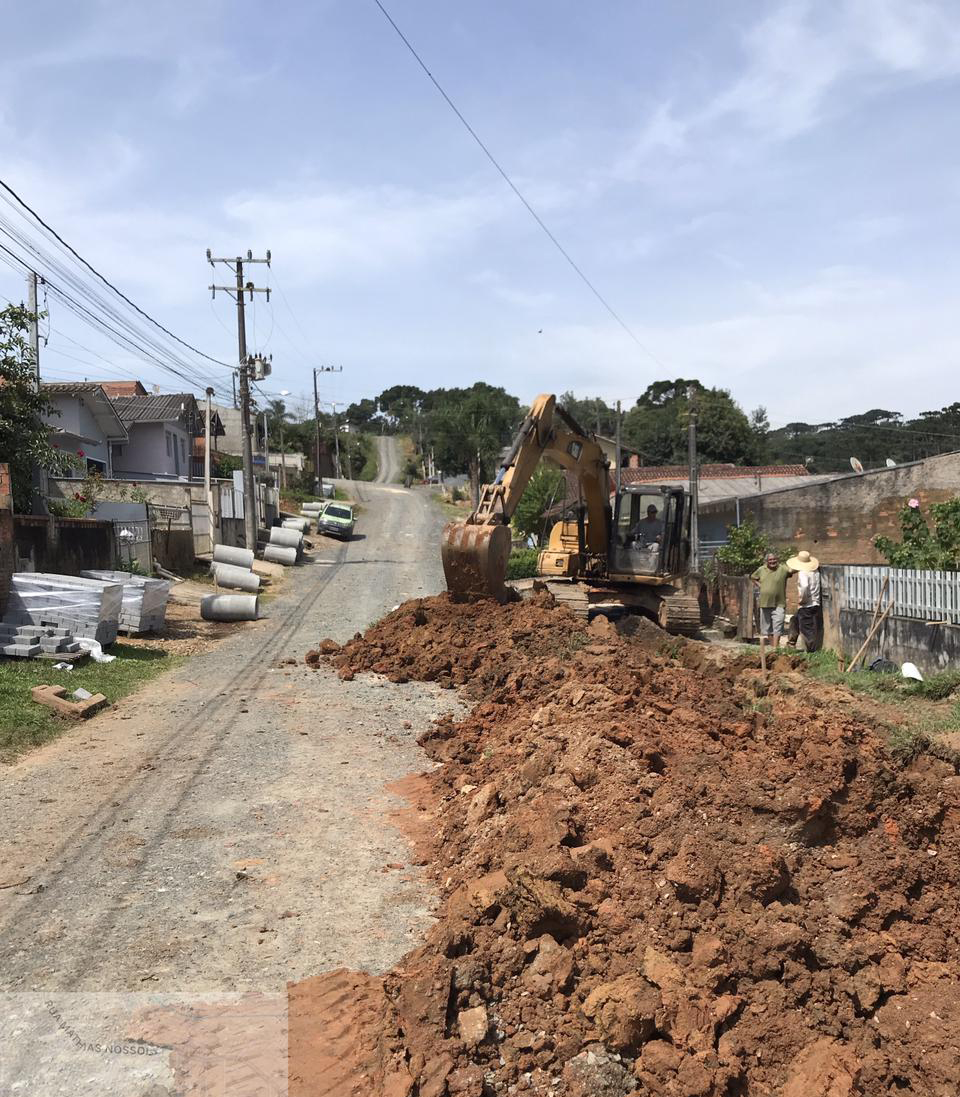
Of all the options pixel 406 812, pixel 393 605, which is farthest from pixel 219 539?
pixel 406 812

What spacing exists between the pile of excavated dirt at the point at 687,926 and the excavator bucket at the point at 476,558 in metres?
6.96

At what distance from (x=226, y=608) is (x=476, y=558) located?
26.6ft

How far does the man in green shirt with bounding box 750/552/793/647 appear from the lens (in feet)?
52.1

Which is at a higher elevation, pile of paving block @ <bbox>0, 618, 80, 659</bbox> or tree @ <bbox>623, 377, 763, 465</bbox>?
tree @ <bbox>623, 377, 763, 465</bbox>

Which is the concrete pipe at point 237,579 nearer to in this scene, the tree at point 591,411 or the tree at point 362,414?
the tree at point 591,411

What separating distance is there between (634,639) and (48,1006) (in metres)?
12.6

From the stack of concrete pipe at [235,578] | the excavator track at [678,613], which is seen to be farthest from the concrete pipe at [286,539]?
the excavator track at [678,613]

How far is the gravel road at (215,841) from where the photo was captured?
5312 millimetres

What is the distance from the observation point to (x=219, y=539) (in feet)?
112

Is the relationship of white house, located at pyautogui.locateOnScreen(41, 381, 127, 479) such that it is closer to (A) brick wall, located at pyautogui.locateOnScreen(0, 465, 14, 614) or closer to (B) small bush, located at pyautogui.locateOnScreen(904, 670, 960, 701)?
(A) brick wall, located at pyautogui.locateOnScreen(0, 465, 14, 614)

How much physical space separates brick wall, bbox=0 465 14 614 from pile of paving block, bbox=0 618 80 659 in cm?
72

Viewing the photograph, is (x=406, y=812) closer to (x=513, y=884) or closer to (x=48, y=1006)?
(x=513, y=884)

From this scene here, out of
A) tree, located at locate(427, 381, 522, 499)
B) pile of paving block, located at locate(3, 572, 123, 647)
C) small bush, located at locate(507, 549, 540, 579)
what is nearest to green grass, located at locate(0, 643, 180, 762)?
pile of paving block, located at locate(3, 572, 123, 647)

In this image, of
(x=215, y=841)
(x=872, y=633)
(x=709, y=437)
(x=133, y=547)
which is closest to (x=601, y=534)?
(x=872, y=633)
